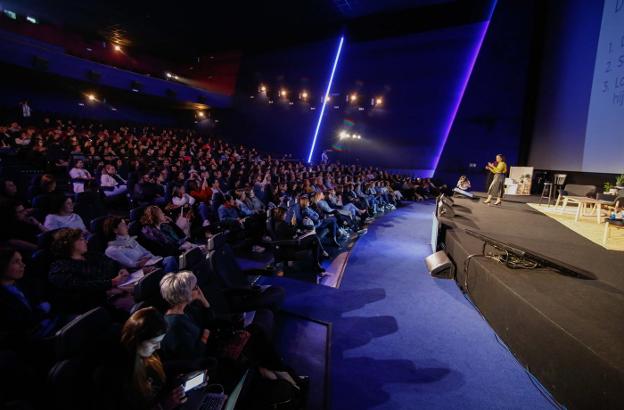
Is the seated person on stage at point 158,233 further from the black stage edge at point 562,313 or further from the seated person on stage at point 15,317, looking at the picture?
the black stage edge at point 562,313

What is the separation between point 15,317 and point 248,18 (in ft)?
49.8

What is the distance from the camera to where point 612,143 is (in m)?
6.56

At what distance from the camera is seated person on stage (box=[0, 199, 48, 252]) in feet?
9.84

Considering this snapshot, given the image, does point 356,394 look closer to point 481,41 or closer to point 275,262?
point 275,262

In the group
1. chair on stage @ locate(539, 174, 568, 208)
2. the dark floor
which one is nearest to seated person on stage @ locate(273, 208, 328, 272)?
the dark floor

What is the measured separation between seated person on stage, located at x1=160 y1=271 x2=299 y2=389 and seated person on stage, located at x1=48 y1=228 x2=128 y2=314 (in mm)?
780

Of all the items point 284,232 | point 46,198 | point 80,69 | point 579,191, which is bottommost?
point 284,232

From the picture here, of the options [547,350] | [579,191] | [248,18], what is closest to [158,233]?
Answer: [547,350]

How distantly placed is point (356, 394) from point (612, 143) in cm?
808

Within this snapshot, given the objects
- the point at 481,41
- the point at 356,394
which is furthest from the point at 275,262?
the point at 481,41

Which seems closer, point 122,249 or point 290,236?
point 122,249

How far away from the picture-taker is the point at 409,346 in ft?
8.82

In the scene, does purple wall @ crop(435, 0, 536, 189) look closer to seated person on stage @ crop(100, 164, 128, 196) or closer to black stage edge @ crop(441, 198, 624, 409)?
black stage edge @ crop(441, 198, 624, 409)

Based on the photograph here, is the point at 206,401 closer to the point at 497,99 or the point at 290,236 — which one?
the point at 290,236
